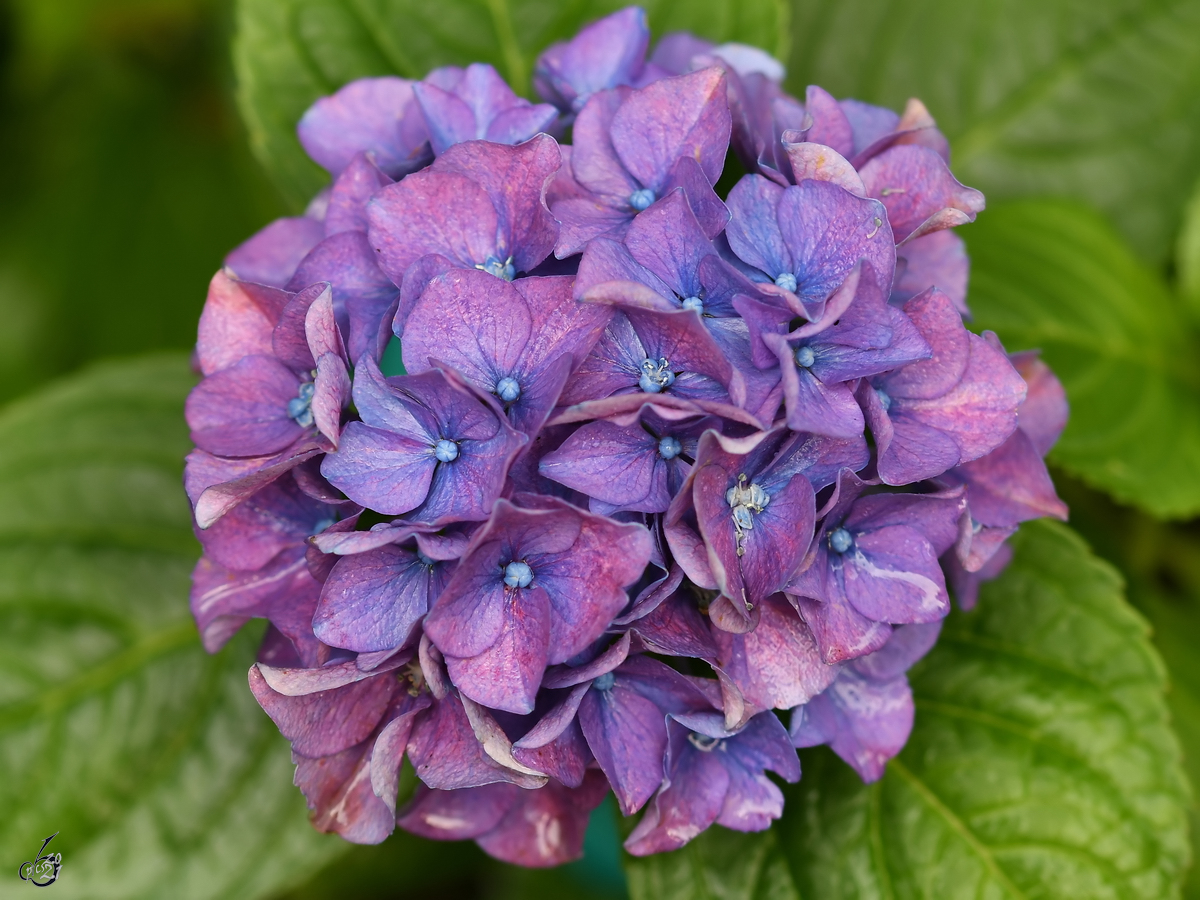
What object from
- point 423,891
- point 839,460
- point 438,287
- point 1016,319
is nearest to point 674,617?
point 839,460

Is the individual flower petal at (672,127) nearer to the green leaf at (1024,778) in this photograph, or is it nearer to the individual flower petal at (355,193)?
the individual flower petal at (355,193)

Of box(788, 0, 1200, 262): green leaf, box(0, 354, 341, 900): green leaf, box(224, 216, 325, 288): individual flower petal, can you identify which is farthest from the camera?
box(788, 0, 1200, 262): green leaf

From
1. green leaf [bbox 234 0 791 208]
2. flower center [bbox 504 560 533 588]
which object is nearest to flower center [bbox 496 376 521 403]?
flower center [bbox 504 560 533 588]

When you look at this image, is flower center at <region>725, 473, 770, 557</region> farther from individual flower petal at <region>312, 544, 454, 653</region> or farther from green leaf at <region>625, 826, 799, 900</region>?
green leaf at <region>625, 826, 799, 900</region>

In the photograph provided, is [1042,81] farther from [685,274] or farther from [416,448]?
[416,448]

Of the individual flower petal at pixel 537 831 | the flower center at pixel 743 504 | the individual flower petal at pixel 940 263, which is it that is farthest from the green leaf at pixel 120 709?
the individual flower petal at pixel 940 263

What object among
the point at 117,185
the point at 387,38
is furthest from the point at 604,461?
the point at 117,185

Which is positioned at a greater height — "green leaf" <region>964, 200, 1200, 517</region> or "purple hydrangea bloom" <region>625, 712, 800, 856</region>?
"purple hydrangea bloom" <region>625, 712, 800, 856</region>
